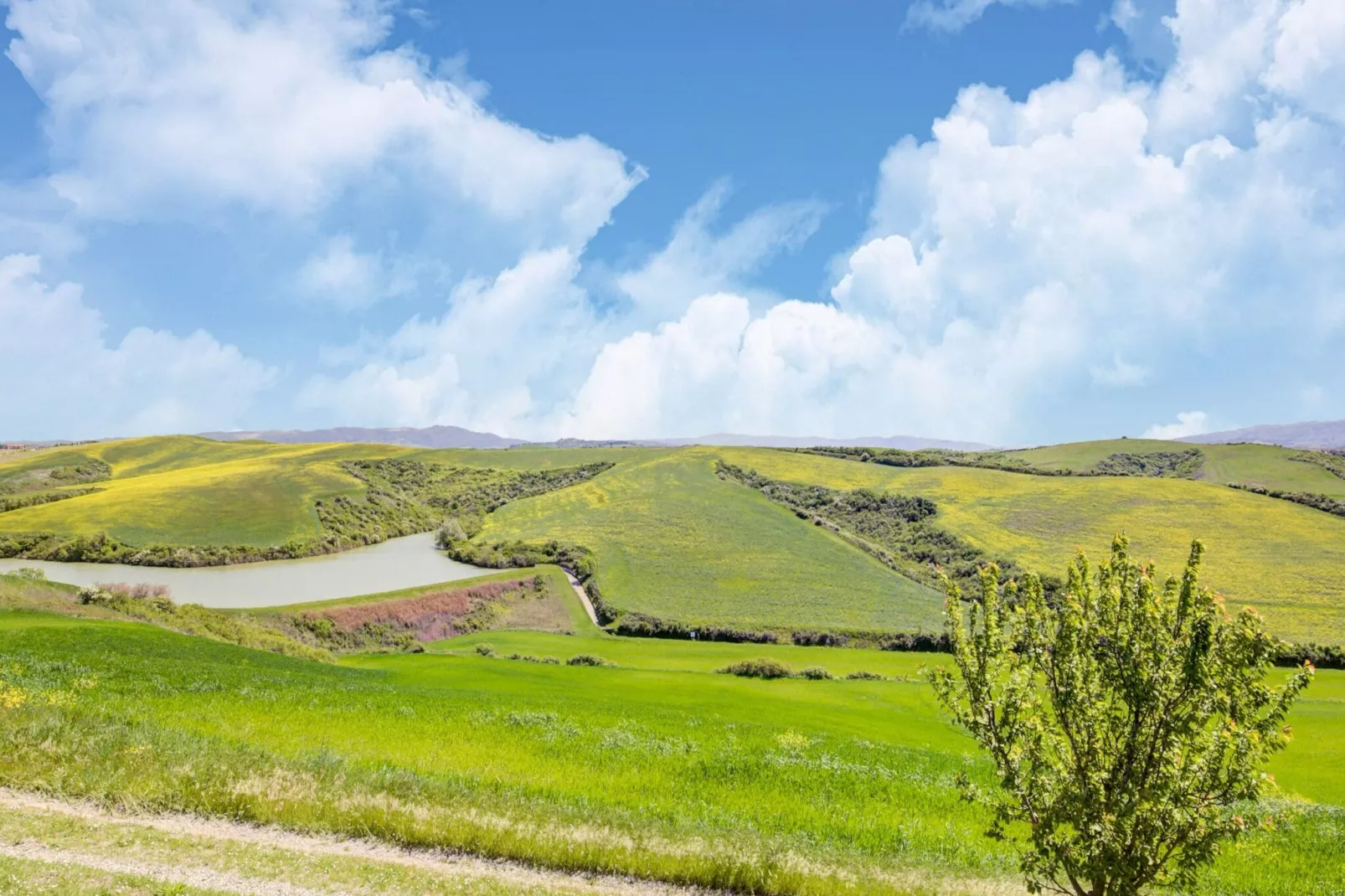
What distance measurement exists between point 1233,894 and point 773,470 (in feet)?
420

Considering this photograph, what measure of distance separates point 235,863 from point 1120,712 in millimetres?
12147

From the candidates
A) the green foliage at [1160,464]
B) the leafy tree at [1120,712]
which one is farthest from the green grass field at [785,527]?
the leafy tree at [1120,712]

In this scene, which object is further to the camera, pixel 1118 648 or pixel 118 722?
pixel 118 722

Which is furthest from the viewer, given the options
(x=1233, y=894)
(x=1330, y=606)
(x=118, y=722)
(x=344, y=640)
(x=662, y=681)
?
(x=1330, y=606)

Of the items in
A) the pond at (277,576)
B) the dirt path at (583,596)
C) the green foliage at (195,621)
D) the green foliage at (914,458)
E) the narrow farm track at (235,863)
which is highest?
the green foliage at (914,458)

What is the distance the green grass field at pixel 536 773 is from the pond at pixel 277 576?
34.9 meters

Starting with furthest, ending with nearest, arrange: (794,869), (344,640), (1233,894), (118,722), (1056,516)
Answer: (1056,516)
(344,640)
(118,722)
(1233,894)
(794,869)

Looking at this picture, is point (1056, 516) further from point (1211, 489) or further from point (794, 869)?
point (794, 869)

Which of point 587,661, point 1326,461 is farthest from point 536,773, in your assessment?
point 1326,461

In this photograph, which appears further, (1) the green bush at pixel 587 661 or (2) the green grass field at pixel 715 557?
(2) the green grass field at pixel 715 557

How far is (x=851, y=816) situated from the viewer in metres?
14.8

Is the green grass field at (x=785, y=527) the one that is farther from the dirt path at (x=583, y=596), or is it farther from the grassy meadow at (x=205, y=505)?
the dirt path at (x=583, y=596)

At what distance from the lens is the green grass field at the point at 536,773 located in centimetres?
1132

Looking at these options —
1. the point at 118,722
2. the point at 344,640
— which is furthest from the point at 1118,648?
the point at 344,640
